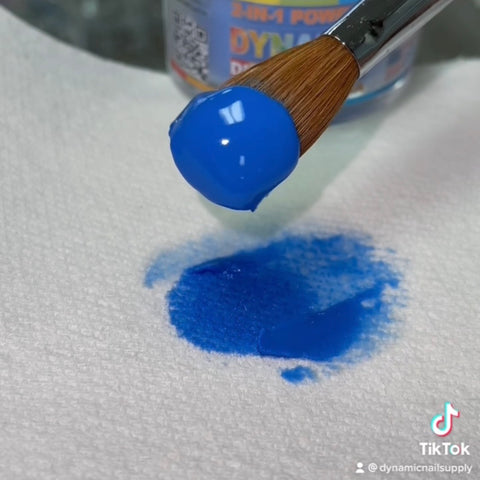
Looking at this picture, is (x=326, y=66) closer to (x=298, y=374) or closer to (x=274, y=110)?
(x=274, y=110)

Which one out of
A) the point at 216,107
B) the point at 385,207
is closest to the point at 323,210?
the point at 385,207

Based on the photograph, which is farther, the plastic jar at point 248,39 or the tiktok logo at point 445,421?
the plastic jar at point 248,39

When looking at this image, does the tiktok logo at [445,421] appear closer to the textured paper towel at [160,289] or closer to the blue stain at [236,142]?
the textured paper towel at [160,289]

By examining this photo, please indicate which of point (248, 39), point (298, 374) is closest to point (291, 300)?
point (298, 374)

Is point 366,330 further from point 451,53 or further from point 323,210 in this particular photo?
point 451,53

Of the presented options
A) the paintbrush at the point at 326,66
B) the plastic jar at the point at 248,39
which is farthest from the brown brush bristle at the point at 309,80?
the plastic jar at the point at 248,39

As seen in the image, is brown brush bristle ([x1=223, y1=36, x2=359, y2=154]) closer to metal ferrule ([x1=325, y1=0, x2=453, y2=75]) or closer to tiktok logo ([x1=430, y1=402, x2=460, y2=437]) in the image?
metal ferrule ([x1=325, y1=0, x2=453, y2=75])
